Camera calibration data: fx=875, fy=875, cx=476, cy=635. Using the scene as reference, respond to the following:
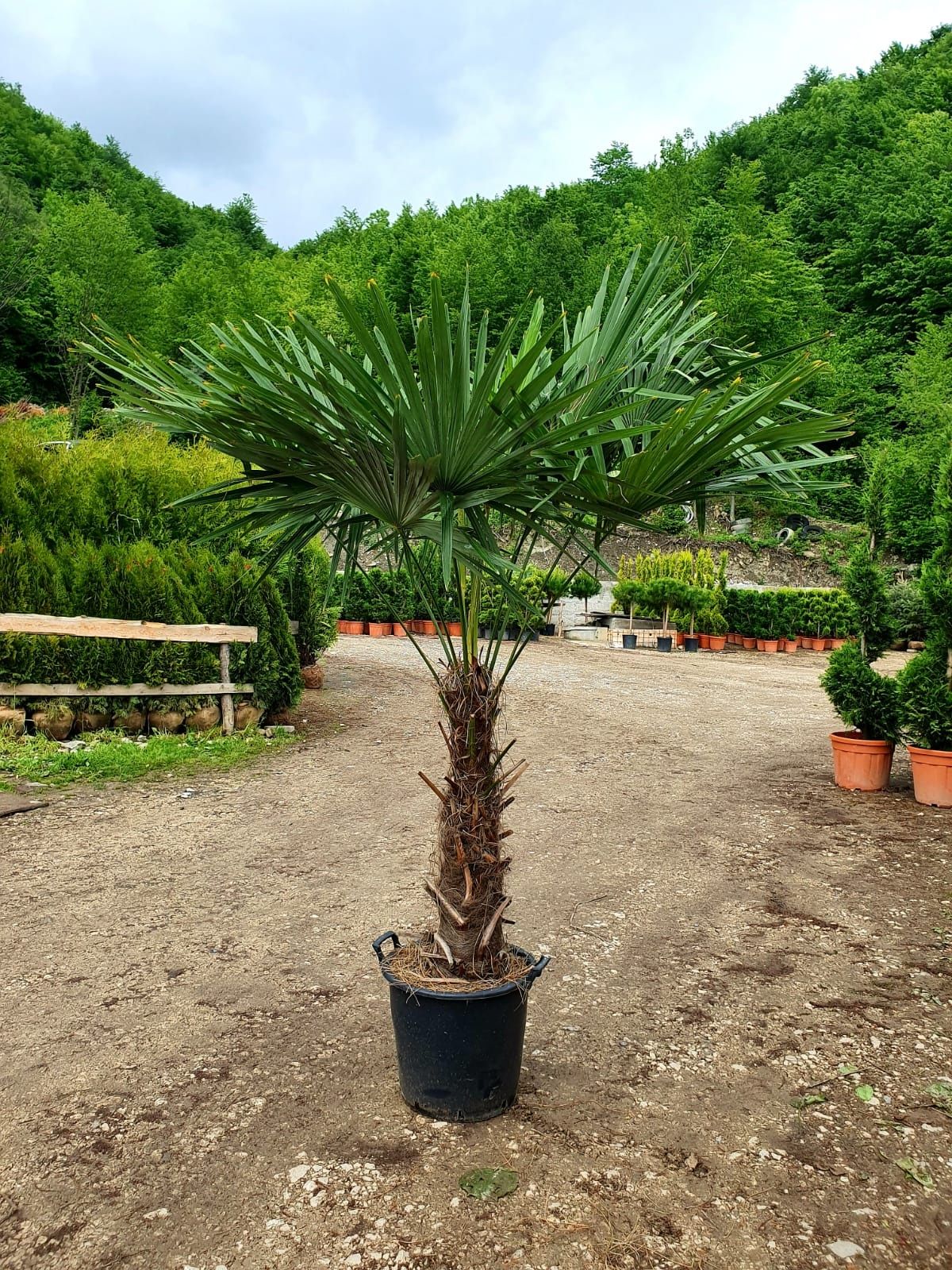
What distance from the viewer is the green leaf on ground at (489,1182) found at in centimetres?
221

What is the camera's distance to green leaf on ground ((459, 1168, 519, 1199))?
2.21m

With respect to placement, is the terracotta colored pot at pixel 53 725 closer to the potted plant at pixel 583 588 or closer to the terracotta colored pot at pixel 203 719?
the terracotta colored pot at pixel 203 719

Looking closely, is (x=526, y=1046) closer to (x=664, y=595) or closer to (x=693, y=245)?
(x=664, y=595)

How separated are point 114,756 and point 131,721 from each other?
2.60 feet

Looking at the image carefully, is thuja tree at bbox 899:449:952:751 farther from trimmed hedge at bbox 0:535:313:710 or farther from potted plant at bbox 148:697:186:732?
potted plant at bbox 148:697:186:732

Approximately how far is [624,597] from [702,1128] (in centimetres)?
1612

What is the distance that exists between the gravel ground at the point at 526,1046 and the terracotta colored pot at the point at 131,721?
134cm

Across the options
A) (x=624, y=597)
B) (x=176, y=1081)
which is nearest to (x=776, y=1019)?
(x=176, y=1081)

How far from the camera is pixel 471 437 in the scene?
2066mm

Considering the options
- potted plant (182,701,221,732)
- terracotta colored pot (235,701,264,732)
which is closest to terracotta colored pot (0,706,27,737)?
potted plant (182,701,221,732)

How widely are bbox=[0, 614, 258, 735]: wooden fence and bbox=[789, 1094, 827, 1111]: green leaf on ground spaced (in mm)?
6226

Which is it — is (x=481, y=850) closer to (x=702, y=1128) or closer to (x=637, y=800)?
(x=702, y=1128)

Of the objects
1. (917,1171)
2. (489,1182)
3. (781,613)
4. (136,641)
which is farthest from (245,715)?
(781,613)

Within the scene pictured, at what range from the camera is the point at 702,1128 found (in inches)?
99.0
